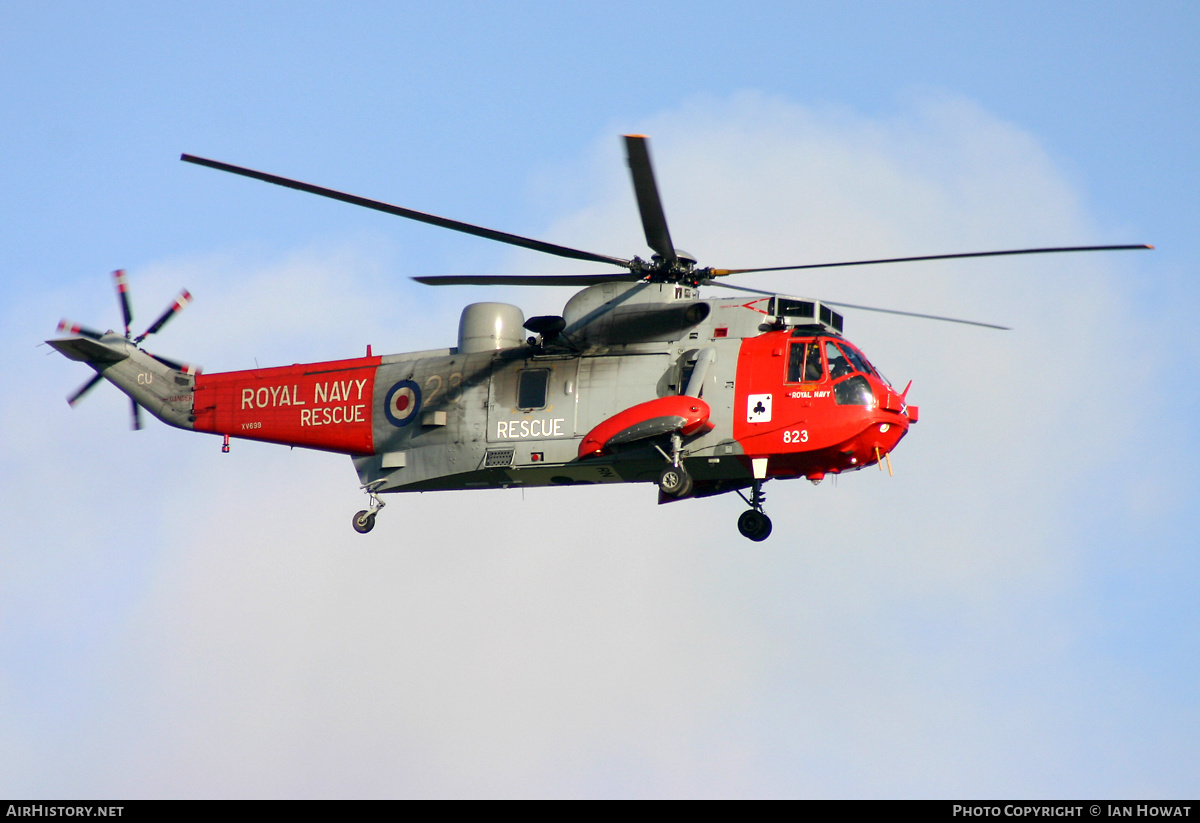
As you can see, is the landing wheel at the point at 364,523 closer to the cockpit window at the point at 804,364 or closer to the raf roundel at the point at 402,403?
the raf roundel at the point at 402,403

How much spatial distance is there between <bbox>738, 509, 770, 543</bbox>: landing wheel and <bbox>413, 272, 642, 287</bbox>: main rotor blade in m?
5.21

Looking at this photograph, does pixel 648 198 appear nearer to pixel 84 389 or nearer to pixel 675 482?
pixel 675 482

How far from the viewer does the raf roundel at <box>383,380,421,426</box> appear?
29.9 metres

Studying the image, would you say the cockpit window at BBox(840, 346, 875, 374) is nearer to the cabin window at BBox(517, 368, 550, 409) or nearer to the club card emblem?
the club card emblem

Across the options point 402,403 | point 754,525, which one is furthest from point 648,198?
point 402,403

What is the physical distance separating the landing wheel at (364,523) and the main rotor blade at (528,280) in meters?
5.22

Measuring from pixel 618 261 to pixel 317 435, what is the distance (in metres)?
8.09

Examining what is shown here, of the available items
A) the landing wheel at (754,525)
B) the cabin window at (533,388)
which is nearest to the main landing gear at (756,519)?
the landing wheel at (754,525)

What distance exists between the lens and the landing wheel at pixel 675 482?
26719 millimetres

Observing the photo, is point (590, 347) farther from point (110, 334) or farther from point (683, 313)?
point (110, 334)

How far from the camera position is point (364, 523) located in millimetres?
30266

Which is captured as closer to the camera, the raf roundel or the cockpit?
the cockpit

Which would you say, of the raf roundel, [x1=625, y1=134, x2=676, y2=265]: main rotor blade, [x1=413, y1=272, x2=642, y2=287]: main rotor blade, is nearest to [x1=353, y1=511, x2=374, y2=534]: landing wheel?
the raf roundel
